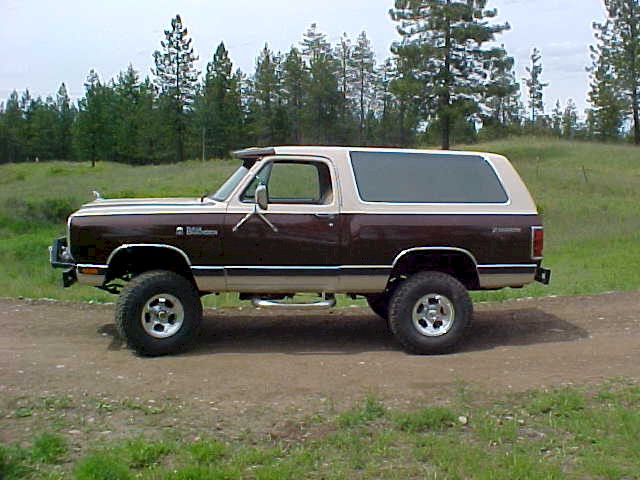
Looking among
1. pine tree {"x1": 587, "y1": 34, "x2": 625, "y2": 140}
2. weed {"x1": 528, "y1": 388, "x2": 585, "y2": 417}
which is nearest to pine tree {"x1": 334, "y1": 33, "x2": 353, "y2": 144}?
pine tree {"x1": 587, "y1": 34, "x2": 625, "y2": 140}

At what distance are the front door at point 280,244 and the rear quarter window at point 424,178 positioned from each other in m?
0.38

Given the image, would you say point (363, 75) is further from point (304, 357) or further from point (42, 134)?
point (304, 357)

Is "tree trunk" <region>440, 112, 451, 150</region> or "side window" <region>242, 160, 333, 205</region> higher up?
"tree trunk" <region>440, 112, 451, 150</region>

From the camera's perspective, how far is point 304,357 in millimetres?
7723

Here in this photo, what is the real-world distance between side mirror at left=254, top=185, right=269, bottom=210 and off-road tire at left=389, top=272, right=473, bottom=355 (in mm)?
1586

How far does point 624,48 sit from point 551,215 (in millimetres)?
35651

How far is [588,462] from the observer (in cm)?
495

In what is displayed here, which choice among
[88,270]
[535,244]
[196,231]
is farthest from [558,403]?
[88,270]

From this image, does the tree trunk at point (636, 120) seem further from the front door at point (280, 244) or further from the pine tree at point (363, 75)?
the front door at point (280, 244)

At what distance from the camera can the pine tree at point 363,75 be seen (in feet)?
199

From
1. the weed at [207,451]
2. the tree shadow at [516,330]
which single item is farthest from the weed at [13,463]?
the tree shadow at [516,330]

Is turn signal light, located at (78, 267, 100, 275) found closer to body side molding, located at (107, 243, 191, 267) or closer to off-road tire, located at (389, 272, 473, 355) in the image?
body side molding, located at (107, 243, 191, 267)

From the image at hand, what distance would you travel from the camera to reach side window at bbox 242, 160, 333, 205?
7953 millimetres

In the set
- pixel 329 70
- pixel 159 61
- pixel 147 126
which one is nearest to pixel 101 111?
pixel 147 126
